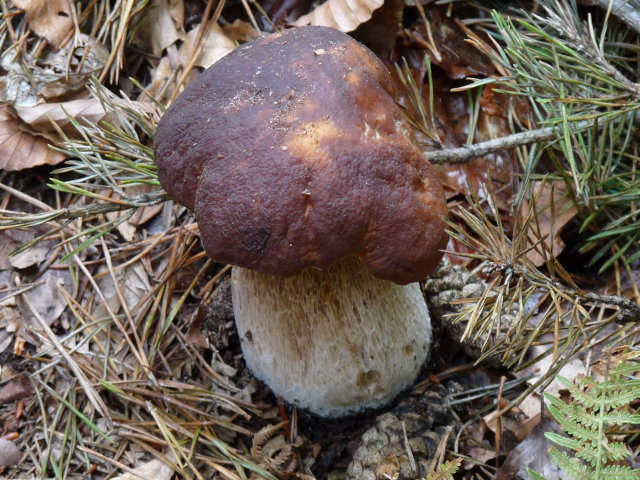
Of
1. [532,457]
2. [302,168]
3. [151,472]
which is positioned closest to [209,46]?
[302,168]

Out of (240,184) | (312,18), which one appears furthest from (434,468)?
(312,18)

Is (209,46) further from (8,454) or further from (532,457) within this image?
(532,457)

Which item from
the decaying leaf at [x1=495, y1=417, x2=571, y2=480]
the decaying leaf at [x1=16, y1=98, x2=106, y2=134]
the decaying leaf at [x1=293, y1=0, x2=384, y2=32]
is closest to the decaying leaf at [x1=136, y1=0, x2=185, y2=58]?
the decaying leaf at [x1=16, y1=98, x2=106, y2=134]

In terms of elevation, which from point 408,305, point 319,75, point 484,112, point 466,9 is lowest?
point 408,305

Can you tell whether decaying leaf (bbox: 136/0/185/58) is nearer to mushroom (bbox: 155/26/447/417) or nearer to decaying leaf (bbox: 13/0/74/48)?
decaying leaf (bbox: 13/0/74/48)

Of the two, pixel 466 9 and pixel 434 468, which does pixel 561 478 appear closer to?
pixel 434 468

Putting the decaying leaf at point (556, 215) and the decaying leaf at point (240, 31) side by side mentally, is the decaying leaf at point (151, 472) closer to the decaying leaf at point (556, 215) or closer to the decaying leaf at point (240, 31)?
the decaying leaf at point (556, 215)
